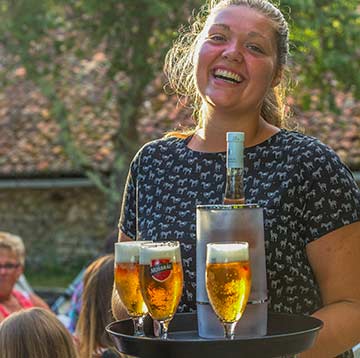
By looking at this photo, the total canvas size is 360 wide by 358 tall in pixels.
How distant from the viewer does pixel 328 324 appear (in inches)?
102

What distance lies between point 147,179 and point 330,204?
Result: 0.56 metres

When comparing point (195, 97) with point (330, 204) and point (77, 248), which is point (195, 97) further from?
point (77, 248)

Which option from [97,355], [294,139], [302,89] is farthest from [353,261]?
[302,89]

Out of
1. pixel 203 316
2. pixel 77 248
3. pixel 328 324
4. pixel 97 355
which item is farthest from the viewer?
pixel 77 248

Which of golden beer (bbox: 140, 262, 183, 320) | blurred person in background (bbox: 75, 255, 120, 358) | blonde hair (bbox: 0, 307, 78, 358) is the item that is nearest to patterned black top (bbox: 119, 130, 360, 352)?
golden beer (bbox: 140, 262, 183, 320)

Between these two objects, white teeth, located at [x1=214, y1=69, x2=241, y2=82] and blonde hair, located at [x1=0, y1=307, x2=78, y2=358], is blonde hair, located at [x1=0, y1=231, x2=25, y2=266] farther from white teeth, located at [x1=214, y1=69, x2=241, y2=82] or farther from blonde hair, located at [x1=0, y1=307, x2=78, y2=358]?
white teeth, located at [x1=214, y1=69, x2=241, y2=82]

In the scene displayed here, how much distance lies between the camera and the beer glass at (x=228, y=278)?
2250 millimetres

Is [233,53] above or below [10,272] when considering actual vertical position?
above

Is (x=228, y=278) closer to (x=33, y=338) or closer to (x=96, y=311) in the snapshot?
(x=33, y=338)

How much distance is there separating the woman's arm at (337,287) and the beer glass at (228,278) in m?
0.38

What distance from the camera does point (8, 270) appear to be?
6.80 meters

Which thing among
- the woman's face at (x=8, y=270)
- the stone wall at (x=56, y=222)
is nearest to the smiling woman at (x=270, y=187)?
the woman's face at (x=8, y=270)

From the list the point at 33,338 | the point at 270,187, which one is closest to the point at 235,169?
the point at 270,187

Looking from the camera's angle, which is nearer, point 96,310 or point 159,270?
point 159,270
